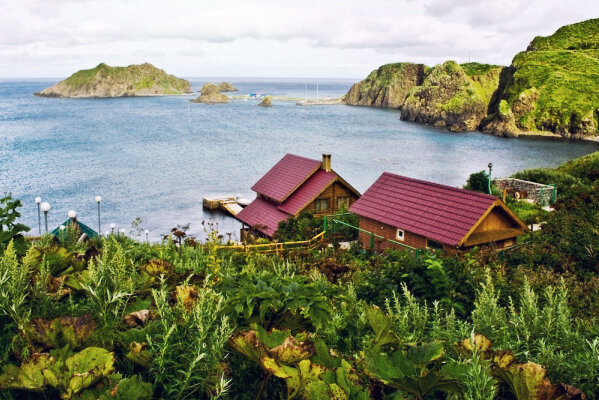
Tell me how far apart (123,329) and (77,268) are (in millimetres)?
1931

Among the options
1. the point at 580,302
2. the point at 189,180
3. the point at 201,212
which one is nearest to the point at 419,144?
the point at 189,180

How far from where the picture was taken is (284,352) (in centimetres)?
345

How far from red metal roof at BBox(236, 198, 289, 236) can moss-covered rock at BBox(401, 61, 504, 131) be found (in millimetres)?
100371

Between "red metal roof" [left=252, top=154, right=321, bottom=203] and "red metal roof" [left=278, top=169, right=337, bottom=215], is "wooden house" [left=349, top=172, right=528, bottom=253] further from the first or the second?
"red metal roof" [left=252, top=154, right=321, bottom=203]

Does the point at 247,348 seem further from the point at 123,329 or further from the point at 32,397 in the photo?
the point at 32,397

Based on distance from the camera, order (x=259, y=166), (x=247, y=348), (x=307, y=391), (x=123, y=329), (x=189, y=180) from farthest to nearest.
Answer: (x=259, y=166) < (x=189, y=180) < (x=123, y=329) < (x=247, y=348) < (x=307, y=391)

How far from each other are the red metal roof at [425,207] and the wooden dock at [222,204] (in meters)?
26.2

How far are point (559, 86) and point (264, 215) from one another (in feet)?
363

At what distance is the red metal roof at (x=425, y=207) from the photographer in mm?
22344

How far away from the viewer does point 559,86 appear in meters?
121

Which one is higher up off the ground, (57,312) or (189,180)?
(57,312)

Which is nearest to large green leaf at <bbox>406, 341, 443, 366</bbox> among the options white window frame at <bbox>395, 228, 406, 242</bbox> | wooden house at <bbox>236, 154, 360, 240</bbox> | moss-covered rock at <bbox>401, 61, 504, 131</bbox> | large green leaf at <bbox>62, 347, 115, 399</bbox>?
large green leaf at <bbox>62, 347, 115, 399</bbox>

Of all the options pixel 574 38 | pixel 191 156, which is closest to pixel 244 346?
pixel 191 156

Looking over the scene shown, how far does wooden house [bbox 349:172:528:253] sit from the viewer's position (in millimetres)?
A: 22203
